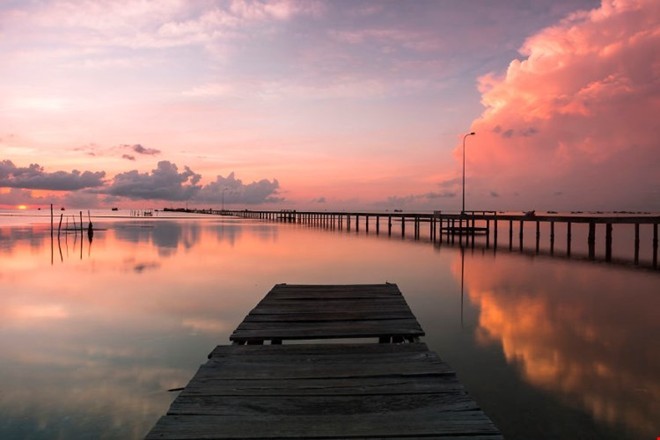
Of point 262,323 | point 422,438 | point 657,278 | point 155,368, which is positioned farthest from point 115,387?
point 657,278

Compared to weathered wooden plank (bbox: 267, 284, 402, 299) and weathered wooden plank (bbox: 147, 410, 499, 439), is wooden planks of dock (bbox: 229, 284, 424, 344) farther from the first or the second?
weathered wooden plank (bbox: 147, 410, 499, 439)

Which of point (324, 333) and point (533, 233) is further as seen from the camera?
point (533, 233)

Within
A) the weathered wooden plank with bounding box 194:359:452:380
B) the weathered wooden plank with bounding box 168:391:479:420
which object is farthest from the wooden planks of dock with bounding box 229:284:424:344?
the weathered wooden plank with bounding box 168:391:479:420

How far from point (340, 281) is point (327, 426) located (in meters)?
14.3

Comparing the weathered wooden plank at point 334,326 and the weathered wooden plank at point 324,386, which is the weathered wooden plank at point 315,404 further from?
the weathered wooden plank at point 334,326

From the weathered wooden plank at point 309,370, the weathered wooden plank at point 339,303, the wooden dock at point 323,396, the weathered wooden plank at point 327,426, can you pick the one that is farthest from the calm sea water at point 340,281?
the weathered wooden plank at point 327,426

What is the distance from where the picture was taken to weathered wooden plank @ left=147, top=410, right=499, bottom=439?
10.9 ft

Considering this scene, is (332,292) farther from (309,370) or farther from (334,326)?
(309,370)

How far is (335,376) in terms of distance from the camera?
452cm

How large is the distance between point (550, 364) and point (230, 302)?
8847 millimetres

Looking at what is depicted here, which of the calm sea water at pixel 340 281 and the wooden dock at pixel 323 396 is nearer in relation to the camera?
the wooden dock at pixel 323 396

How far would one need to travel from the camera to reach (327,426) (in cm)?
346

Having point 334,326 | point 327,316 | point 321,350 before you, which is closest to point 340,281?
point 327,316

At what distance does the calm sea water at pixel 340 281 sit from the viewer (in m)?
5.99
